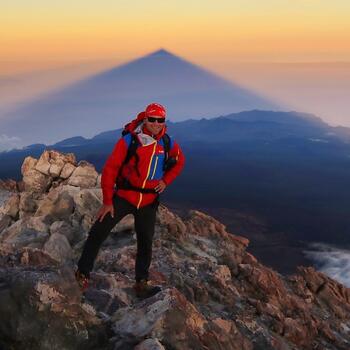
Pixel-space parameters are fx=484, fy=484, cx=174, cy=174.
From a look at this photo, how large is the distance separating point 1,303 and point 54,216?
1814cm

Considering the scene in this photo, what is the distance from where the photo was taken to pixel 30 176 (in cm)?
3288

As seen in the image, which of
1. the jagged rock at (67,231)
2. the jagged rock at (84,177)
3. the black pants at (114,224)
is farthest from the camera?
the jagged rock at (84,177)

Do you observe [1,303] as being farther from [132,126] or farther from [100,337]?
[132,126]

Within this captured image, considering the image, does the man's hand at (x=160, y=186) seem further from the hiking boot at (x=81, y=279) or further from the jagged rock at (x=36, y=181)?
the jagged rock at (x=36, y=181)

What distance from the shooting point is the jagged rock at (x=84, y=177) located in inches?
1212

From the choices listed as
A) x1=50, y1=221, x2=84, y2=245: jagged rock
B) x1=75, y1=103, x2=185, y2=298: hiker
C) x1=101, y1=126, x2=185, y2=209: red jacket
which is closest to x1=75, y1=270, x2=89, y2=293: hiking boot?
x1=75, y1=103, x2=185, y2=298: hiker

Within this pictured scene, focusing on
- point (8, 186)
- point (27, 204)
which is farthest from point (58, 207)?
point (8, 186)

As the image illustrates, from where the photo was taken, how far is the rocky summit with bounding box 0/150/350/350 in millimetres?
8344

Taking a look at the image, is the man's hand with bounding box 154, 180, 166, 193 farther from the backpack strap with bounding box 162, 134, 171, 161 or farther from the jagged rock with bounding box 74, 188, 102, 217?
the jagged rock with bounding box 74, 188, 102, 217

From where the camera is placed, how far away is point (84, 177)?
31.0 metres

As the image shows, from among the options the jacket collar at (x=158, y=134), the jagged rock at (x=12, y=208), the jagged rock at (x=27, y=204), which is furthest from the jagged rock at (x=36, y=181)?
the jacket collar at (x=158, y=134)

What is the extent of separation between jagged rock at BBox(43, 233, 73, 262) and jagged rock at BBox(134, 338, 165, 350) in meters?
13.5

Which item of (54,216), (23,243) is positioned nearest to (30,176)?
(54,216)

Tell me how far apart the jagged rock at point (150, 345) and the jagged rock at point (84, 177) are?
2289cm
